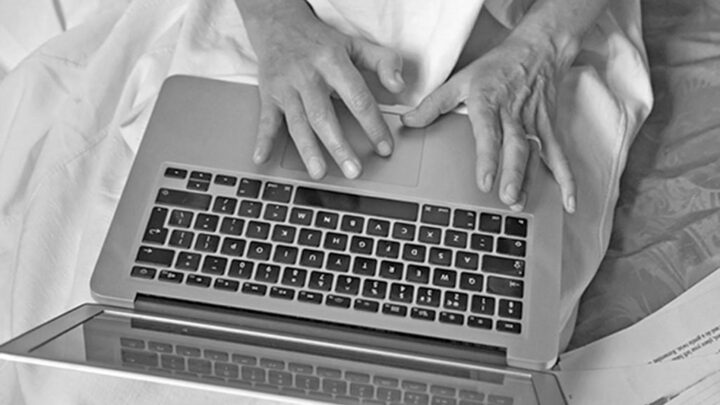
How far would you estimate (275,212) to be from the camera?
790 mm

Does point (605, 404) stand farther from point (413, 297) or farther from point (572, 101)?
point (572, 101)

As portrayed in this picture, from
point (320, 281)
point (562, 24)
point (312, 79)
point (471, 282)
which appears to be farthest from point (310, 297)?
point (562, 24)

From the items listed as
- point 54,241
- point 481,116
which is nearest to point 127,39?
point 54,241

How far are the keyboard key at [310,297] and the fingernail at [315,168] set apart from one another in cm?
12

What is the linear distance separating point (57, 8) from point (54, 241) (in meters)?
0.38

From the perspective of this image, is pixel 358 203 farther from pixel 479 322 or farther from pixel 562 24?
pixel 562 24

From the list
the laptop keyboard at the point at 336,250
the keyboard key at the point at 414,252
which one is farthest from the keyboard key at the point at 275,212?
the keyboard key at the point at 414,252

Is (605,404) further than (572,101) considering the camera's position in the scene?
No

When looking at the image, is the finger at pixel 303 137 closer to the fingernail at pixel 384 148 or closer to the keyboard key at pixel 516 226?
the fingernail at pixel 384 148

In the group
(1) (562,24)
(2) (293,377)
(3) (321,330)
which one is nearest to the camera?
(2) (293,377)

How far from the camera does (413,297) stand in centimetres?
74

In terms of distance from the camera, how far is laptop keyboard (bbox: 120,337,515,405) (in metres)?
0.60

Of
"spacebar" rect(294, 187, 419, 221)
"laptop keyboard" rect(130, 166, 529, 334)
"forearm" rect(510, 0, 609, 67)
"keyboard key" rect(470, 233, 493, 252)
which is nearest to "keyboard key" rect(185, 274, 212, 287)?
"laptop keyboard" rect(130, 166, 529, 334)

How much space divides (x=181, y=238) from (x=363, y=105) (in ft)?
0.65
